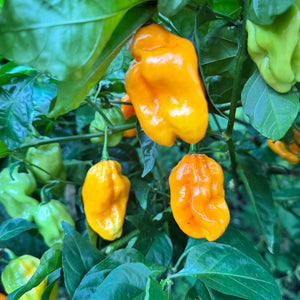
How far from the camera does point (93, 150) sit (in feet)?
3.94

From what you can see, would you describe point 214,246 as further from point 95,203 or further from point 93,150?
point 93,150

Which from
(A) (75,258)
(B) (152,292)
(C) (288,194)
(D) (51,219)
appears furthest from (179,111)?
(C) (288,194)

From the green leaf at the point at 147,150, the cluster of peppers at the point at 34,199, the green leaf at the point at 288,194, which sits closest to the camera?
the green leaf at the point at 147,150

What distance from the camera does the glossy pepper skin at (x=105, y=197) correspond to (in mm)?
780

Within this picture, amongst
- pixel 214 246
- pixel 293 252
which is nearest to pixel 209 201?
pixel 214 246

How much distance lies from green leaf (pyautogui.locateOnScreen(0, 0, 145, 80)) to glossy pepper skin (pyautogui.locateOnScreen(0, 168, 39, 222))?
0.56m

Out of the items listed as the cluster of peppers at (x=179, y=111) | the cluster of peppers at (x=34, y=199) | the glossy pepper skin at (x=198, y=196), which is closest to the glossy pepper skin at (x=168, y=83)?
the cluster of peppers at (x=179, y=111)

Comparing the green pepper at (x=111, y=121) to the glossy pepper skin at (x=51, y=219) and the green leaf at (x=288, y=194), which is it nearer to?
the glossy pepper skin at (x=51, y=219)

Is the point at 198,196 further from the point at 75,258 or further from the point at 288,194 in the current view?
the point at 288,194

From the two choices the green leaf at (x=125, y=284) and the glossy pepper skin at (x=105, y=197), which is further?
the glossy pepper skin at (x=105, y=197)

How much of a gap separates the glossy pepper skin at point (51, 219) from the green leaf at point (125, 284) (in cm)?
34

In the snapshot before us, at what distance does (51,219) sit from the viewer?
885 mm

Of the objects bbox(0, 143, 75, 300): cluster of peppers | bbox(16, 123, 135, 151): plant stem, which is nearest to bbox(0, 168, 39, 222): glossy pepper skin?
bbox(0, 143, 75, 300): cluster of peppers

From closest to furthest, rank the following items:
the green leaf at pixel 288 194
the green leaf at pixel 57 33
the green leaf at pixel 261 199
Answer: the green leaf at pixel 57 33 → the green leaf at pixel 261 199 → the green leaf at pixel 288 194
